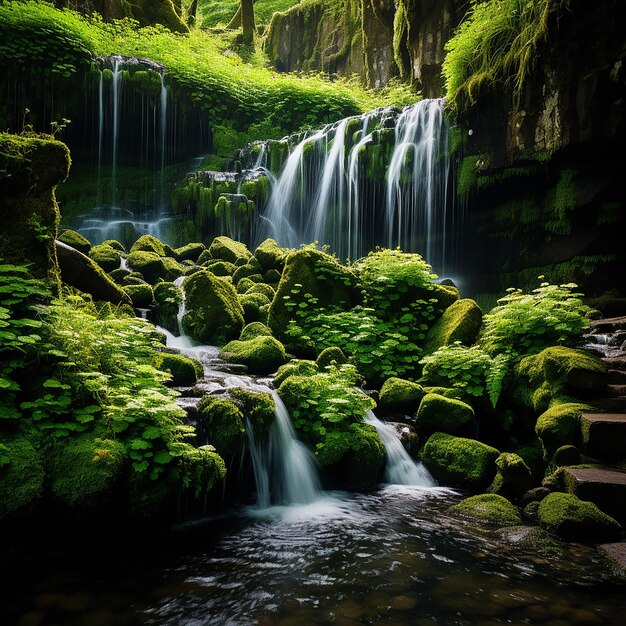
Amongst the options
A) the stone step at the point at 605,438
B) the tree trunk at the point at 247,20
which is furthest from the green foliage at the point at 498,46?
the tree trunk at the point at 247,20

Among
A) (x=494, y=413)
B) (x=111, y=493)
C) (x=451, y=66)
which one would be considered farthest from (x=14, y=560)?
(x=451, y=66)

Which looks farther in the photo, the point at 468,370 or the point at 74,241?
the point at 74,241

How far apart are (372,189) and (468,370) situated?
7.91m

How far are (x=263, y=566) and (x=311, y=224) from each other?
12032 millimetres

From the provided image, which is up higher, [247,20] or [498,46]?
[247,20]

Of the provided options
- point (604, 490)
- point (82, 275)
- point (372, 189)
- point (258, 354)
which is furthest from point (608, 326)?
point (82, 275)

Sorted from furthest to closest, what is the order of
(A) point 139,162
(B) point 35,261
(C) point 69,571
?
(A) point 139,162 → (B) point 35,261 → (C) point 69,571

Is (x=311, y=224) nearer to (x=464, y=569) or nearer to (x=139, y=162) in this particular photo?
(x=139, y=162)

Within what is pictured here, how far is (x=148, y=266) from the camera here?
1057 centimetres

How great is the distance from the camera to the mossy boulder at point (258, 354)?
757 centimetres

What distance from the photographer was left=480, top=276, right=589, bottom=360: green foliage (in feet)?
21.6

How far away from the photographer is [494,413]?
676cm

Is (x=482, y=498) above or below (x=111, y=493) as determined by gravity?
below

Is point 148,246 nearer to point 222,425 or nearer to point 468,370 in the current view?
point 222,425
